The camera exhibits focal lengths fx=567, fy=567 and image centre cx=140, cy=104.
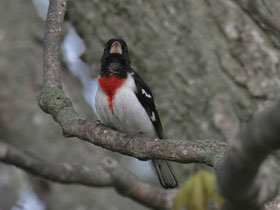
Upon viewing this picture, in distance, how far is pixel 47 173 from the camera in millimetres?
3904

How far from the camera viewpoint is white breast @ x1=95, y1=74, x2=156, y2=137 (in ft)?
15.3

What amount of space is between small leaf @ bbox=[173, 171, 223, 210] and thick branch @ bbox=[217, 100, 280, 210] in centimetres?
11

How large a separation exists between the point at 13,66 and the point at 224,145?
3.66m

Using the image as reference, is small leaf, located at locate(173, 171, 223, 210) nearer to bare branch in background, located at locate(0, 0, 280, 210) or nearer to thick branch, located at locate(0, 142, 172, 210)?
bare branch in background, located at locate(0, 0, 280, 210)

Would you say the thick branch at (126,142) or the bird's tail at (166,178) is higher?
the thick branch at (126,142)

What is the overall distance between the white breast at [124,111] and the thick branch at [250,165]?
3.10 m

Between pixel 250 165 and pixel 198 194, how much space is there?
270 mm

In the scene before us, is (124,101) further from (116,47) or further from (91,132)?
(91,132)

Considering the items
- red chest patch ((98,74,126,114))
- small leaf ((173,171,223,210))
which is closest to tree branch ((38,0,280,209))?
small leaf ((173,171,223,210))

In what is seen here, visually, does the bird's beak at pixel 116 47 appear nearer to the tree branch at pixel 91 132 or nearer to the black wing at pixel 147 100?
the black wing at pixel 147 100

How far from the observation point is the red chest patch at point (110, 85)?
4.71 meters

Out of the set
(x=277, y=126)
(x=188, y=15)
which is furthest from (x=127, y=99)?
(x=277, y=126)

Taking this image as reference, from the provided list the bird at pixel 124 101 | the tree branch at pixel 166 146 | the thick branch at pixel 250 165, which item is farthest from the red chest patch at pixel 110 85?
the thick branch at pixel 250 165

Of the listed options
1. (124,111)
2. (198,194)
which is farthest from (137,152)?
(198,194)
